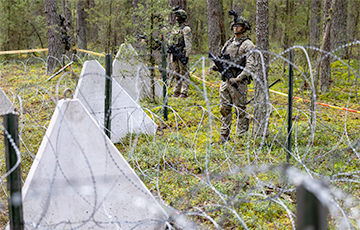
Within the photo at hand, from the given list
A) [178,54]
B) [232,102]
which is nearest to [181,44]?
[178,54]

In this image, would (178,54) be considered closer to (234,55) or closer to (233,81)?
(234,55)

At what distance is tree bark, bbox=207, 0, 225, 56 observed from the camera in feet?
33.4

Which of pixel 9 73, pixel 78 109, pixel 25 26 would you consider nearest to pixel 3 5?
pixel 25 26

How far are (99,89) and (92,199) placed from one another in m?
2.62

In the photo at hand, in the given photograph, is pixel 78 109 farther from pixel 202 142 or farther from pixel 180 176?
Result: pixel 202 142

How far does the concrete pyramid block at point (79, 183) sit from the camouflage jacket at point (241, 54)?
295cm

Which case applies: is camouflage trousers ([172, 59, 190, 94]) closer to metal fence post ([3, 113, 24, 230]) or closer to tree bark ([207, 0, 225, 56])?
tree bark ([207, 0, 225, 56])

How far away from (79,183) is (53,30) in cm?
865

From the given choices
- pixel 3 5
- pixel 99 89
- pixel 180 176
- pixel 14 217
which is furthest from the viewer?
pixel 3 5

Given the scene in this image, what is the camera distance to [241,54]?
5457mm

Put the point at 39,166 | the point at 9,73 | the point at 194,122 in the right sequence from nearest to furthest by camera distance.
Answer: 1. the point at 39,166
2. the point at 194,122
3. the point at 9,73

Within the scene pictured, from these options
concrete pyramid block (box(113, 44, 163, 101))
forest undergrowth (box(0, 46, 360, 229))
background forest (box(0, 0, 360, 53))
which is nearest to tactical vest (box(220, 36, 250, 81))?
forest undergrowth (box(0, 46, 360, 229))

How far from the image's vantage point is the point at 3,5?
44.9ft

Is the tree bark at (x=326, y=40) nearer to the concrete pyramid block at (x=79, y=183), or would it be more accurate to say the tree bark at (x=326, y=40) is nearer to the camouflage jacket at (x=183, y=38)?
the camouflage jacket at (x=183, y=38)
